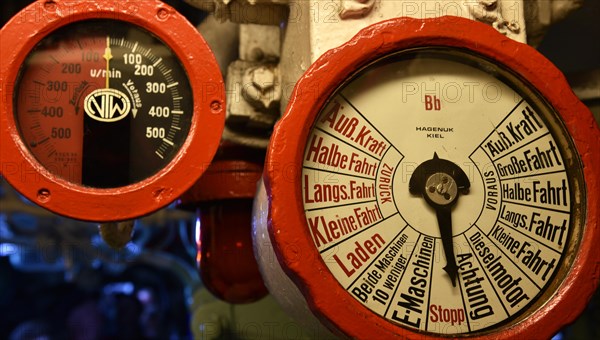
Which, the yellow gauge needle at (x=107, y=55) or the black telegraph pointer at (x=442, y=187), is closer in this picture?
the black telegraph pointer at (x=442, y=187)

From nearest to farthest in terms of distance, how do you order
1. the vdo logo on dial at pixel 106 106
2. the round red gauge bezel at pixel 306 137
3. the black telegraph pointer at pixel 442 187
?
the round red gauge bezel at pixel 306 137, the black telegraph pointer at pixel 442 187, the vdo logo on dial at pixel 106 106

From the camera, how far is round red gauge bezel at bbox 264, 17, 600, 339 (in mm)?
1458

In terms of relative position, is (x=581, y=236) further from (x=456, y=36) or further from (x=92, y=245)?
(x=92, y=245)

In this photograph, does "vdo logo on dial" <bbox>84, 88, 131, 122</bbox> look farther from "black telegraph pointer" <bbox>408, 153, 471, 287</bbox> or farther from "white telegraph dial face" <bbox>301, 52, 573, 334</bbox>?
"black telegraph pointer" <bbox>408, 153, 471, 287</bbox>

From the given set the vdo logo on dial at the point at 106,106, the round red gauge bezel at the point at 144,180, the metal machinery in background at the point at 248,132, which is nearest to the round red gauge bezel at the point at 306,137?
the metal machinery in background at the point at 248,132

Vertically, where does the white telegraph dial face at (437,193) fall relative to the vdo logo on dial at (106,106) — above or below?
below

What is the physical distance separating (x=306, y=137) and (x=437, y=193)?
0.30 meters

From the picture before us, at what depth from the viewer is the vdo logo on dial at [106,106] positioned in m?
1.69

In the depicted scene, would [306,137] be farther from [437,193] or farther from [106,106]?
[106,106]

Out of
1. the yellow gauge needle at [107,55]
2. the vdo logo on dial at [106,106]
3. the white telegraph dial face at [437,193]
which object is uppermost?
the yellow gauge needle at [107,55]

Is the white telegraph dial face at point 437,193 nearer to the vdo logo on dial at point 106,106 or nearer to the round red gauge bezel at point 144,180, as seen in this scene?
the round red gauge bezel at point 144,180

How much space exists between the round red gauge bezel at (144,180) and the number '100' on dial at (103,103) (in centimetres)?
3

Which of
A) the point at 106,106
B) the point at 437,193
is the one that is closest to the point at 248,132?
the point at 106,106

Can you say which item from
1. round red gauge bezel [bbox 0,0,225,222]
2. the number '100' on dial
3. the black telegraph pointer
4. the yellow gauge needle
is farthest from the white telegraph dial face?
the yellow gauge needle
